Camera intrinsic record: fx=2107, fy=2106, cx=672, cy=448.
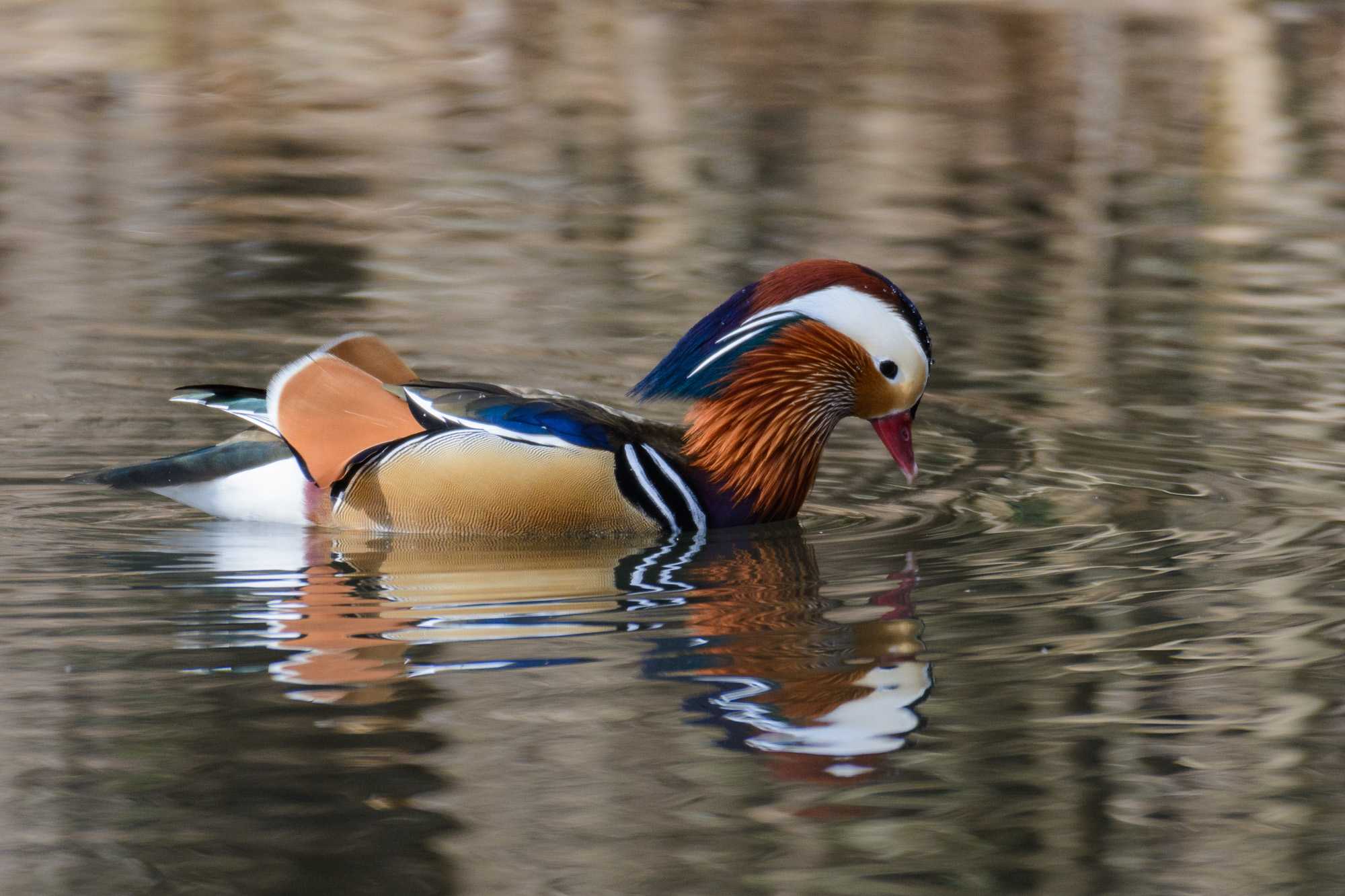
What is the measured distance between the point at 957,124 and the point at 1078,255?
649 cm

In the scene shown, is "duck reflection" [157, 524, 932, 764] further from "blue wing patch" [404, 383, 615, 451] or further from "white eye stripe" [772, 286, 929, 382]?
"white eye stripe" [772, 286, 929, 382]

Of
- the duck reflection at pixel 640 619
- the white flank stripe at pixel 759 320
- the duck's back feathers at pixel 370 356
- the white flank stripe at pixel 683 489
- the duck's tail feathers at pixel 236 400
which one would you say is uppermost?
the white flank stripe at pixel 759 320

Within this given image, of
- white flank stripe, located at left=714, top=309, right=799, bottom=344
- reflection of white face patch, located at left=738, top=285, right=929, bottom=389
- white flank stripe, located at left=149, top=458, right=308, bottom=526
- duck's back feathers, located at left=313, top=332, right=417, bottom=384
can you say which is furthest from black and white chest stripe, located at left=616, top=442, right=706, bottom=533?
white flank stripe, located at left=149, top=458, right=308, bottom=526

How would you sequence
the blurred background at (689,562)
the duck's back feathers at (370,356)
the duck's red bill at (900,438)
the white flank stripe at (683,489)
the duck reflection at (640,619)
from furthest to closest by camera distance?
the duck's red bill at (900,438) → the duck's back feathers at (370,356) → the white flank stripe at (683,489) → the duck reflection at (640,619) → the blurred background at (689,562)

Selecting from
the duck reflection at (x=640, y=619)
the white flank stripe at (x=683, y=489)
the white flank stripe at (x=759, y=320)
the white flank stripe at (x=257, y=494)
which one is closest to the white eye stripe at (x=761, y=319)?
the white flank stripe at (x=759, y=320)

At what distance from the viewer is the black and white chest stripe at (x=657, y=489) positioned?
6969 mm

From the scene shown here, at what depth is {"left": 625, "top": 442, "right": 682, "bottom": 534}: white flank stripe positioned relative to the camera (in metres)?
6.98

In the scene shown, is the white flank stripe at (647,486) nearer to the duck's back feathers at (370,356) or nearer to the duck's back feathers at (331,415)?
the duck's back feathers at (331,415)

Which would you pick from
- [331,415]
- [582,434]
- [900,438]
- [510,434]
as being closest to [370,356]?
[331,415]

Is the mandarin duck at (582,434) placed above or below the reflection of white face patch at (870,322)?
below

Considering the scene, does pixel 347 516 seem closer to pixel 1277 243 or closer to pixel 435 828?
pixel 435 828

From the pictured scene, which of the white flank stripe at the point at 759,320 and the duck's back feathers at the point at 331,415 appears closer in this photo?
the duck's back feathers at the point at 331,415

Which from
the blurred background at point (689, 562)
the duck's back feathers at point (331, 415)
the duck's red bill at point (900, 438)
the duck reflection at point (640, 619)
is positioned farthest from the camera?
the duck's red bill at point (900, 438)

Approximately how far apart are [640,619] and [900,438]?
1732 mm
